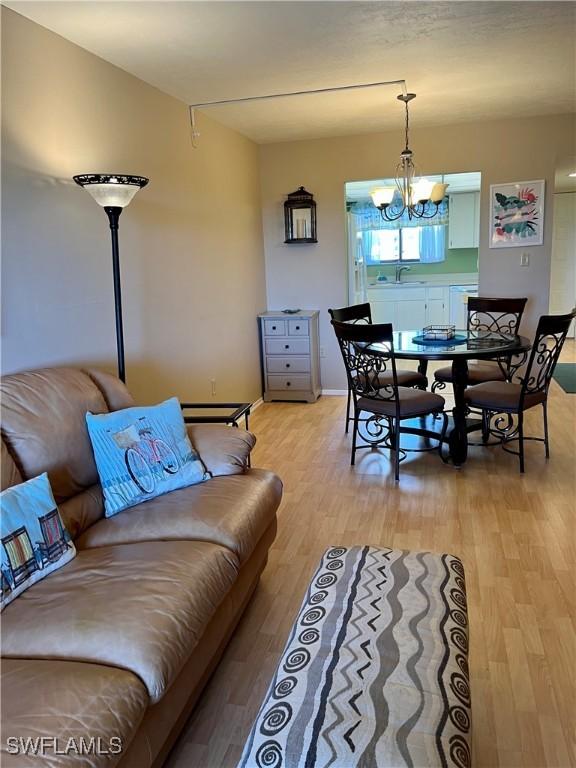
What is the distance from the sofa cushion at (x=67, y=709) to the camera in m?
1.10

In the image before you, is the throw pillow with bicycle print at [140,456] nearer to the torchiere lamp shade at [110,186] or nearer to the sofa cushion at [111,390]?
the sofa cushion at [111,390]

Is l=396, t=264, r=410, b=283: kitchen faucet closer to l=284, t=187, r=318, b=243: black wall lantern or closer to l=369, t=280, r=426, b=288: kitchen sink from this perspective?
l=369, t=280, r=426, b=288: kitchen sink

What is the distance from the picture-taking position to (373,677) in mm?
1297

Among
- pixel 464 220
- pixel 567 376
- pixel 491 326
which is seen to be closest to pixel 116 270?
pixel 491 326

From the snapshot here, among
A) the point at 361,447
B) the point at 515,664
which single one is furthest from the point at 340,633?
the point at 361,447

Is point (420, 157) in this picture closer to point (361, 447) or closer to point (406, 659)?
point (361, 447)

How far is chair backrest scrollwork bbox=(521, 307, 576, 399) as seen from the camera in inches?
131

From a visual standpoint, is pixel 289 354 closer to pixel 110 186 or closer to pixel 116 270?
pixel 116 270

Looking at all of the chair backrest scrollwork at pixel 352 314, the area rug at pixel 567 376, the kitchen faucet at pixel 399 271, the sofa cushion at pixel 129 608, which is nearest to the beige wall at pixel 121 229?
the chair backrest scrollwork at pixel 352 314

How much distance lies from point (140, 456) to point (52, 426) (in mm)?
349

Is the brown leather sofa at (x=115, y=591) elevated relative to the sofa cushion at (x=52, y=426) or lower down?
lower down

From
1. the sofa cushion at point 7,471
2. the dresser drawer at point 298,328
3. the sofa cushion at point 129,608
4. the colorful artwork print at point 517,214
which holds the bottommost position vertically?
the sofa cushion at point 129,608

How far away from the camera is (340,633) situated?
146 centimetres

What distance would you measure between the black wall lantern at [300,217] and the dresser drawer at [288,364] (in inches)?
46.3
